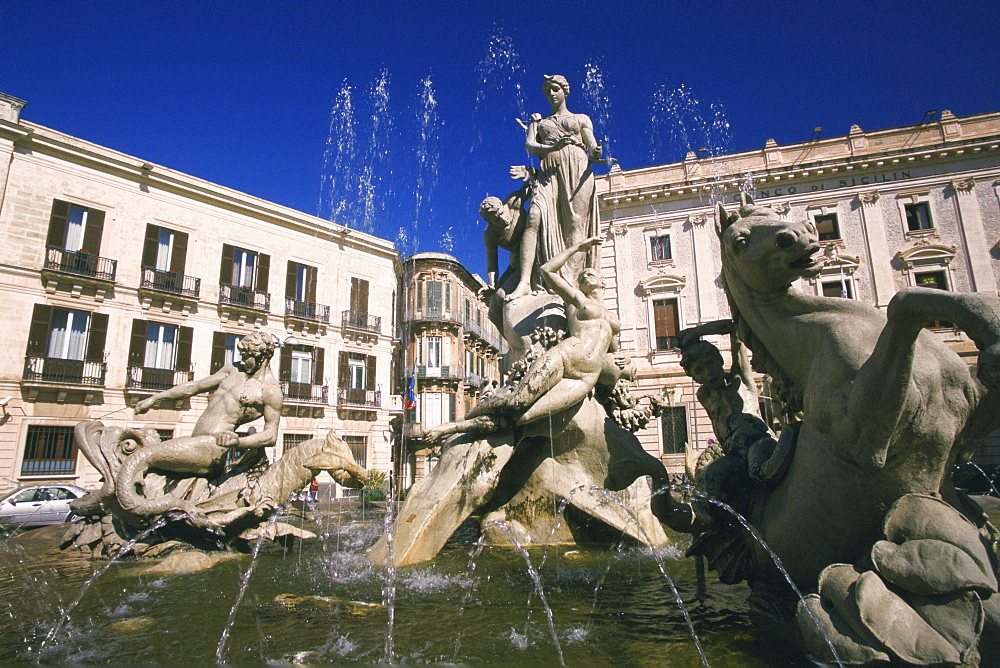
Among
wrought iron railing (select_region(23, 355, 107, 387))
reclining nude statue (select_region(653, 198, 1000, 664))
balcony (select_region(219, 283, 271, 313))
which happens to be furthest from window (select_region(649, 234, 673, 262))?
reclining nude statue (select_region(653, 198, 1000, 664))

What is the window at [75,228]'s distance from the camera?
845 inches

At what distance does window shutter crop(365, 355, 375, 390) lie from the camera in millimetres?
28891

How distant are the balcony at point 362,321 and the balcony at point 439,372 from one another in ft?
19.0

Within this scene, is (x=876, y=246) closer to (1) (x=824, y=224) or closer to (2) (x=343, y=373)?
Answer: (1) (x=824, y=224)

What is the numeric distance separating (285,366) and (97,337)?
7019mm

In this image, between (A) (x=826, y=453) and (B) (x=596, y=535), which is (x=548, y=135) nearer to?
(B) (x=596, y=535)

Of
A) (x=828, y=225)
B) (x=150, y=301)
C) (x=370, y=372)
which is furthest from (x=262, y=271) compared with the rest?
(x=828, y=225)

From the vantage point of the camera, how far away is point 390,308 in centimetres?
3059

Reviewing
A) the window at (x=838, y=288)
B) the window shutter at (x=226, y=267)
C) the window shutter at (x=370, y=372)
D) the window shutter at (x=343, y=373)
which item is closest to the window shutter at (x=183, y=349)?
the window shutter at (x=226, y=267)

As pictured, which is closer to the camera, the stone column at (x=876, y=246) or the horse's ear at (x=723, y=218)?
the horse's ear at (x=723, y=218)

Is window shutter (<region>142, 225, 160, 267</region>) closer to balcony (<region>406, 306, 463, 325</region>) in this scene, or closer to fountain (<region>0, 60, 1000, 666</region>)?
balcony (<region>406, 306, 463, 325</region>)

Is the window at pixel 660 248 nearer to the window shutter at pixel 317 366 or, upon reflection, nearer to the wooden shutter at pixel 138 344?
the window shutter at pixel 317 366

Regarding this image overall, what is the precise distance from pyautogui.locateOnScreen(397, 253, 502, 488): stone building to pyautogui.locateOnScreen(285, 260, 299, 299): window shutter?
6.78 meters

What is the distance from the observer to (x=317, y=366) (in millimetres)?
26953
